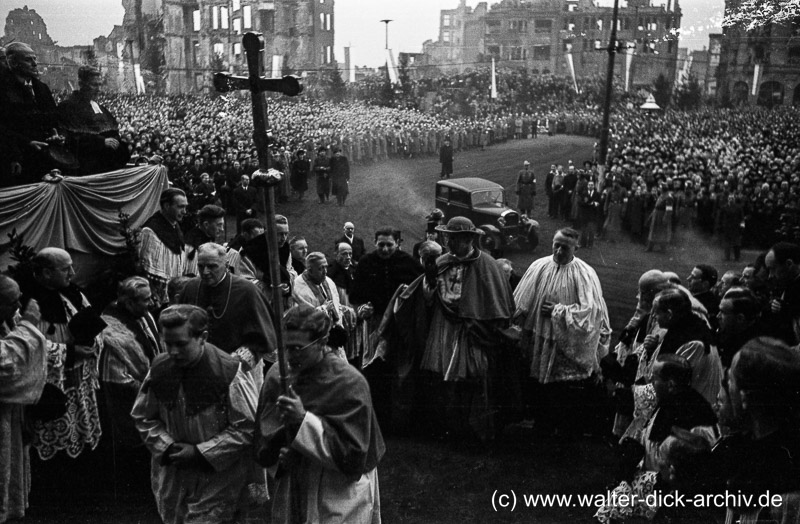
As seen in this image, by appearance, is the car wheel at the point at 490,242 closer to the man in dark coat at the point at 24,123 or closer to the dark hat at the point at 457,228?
the dark hat at the point at 457,228

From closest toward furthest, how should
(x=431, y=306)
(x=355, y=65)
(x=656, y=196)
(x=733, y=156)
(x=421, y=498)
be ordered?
(x=421, y=498) → (x=431, y=306) → (x=355, y=65) → (x=733, y=156) → (x=656, y=196)

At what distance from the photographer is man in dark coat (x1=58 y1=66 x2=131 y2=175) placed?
7551mm

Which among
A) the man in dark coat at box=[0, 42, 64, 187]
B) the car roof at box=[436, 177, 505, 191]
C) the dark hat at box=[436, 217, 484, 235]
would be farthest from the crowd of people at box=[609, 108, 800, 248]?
the man in dark coat at box=[0, 42, 64, 187]

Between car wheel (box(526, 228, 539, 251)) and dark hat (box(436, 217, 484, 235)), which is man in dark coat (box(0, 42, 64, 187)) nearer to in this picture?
dark hat (box(436, 217, 484, 235))

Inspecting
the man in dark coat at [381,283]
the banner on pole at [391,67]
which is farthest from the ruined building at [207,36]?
the man in dark coat at [381,283]

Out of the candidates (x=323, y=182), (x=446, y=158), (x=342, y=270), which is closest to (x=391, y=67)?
(x=446, y=158)

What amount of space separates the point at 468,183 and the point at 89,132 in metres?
4.89

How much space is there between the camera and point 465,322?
6.09 m

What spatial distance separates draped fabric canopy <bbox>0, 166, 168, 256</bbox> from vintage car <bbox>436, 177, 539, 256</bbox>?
13.2 feet

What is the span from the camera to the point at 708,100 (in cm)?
983

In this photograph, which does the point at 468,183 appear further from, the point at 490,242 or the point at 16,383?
the point at 16,383

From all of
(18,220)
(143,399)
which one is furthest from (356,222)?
(143,399)

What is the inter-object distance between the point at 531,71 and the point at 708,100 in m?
2.38

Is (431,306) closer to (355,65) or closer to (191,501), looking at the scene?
(191,501)
